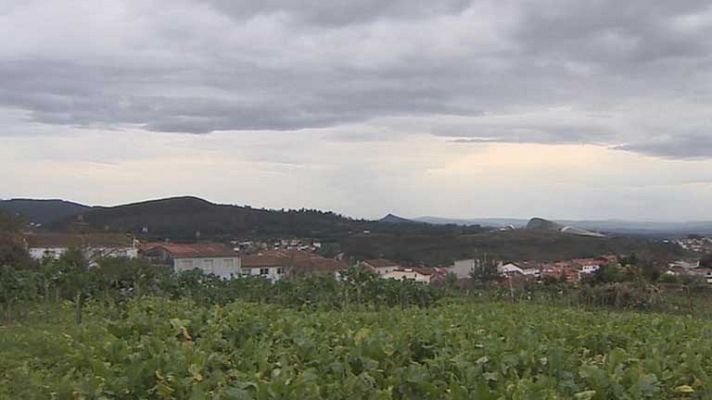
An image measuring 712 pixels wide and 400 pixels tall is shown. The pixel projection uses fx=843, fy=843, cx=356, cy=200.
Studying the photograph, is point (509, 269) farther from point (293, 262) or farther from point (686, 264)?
point (293, 262)

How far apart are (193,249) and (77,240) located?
292 centimetres

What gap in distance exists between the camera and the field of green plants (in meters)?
3.42

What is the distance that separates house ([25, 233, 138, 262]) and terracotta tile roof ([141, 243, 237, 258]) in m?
0.46

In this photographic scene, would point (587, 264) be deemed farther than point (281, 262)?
Yes

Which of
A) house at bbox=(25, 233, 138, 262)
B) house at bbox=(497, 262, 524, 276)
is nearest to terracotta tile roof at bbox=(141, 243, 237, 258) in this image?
house at bbox=(25, 233, 138, 262)

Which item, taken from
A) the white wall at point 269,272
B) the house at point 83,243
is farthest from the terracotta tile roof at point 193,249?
the white wall at point 269,272

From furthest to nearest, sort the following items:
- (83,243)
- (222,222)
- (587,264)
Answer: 1. (222,222)
2. (587,264)
3. (83,243)

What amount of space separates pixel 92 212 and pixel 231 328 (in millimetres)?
17013

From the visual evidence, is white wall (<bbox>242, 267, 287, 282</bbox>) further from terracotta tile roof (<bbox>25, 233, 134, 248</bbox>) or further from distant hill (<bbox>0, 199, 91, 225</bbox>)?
distant hill (<bbox>0, 199, 91, 225</bbox>)

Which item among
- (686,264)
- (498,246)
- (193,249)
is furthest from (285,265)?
(686,264)

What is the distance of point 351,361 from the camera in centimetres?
396

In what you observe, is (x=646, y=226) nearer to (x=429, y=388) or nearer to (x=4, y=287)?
(x=4, y=287)

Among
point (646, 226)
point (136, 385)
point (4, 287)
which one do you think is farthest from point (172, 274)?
point (646, 226)

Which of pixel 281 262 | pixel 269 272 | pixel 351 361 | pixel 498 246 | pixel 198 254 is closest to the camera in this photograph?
pixel 351 361
